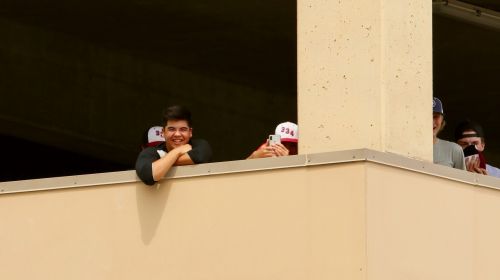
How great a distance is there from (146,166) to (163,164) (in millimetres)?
127

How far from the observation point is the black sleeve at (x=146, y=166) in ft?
42.0

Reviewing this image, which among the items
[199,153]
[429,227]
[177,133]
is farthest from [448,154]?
[177,133]

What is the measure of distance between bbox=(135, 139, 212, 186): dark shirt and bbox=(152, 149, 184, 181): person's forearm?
32 millimetres

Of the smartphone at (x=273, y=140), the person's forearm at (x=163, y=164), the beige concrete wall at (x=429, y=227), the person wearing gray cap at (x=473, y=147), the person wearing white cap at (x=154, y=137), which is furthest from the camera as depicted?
the person wearing gray cap at (x=473, y=147)

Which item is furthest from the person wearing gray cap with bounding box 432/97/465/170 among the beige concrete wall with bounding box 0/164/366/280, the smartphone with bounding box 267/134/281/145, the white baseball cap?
the beige concrete wall with bounding box 0/164/366/280

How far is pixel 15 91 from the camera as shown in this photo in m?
21.3

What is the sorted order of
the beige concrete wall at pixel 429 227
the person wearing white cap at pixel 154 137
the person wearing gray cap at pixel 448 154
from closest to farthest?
1. the beige concrete wall at pixel 429 227
2. the person wearing gray cap at pixel 448 154
3. the person wearing white cap at pixel 154 137

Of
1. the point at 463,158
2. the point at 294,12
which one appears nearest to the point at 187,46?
the point at 294,12

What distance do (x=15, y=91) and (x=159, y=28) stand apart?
201 cm

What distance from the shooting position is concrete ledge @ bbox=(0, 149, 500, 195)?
40.1ft

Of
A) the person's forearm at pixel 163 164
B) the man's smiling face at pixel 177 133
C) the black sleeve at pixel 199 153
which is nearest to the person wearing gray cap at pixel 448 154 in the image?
the black sleeve at pixel 199 153

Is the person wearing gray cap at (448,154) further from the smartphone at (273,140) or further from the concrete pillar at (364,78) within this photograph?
the smartphone at (273,140)

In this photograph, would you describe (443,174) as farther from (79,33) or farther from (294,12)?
(79,33)

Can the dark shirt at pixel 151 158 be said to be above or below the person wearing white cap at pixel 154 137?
below
